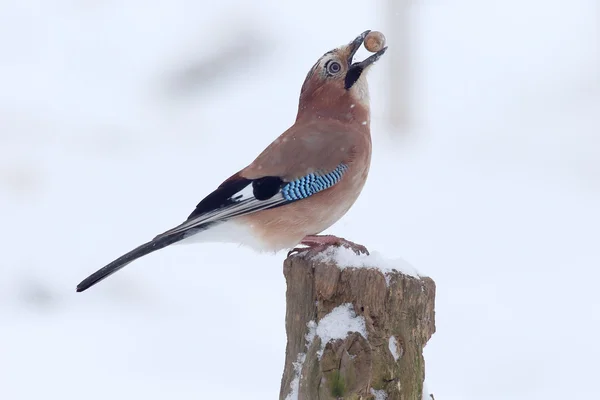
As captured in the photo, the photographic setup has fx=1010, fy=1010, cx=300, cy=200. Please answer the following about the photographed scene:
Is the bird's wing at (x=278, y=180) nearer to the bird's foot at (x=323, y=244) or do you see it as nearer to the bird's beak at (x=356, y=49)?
the bird's foot at (x=323, y=244)

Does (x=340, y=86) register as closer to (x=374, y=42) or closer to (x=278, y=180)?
(x=374, y=42)

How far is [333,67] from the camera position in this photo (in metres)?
5.05

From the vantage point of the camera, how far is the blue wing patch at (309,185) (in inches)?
177

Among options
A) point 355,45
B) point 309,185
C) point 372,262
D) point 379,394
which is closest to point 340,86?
point 355,45

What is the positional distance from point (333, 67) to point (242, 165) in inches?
212

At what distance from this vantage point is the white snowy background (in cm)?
746

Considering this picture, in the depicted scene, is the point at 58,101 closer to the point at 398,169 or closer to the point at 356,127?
the point at 398,169

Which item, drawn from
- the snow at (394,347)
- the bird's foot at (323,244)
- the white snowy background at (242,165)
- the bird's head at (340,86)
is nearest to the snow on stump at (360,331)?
the snow at (394,347)

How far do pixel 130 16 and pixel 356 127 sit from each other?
31.7 feet

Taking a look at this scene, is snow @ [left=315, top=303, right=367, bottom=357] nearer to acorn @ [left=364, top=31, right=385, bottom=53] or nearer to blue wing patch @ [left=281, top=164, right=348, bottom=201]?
blue wing patch @ [left=281, top=164, right=348, bottom=201]

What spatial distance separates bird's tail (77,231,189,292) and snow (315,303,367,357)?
1008mm

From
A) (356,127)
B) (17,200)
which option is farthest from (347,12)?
(356,127)

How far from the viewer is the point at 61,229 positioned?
30.7 feet

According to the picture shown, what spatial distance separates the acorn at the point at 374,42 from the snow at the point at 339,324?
1.90m
